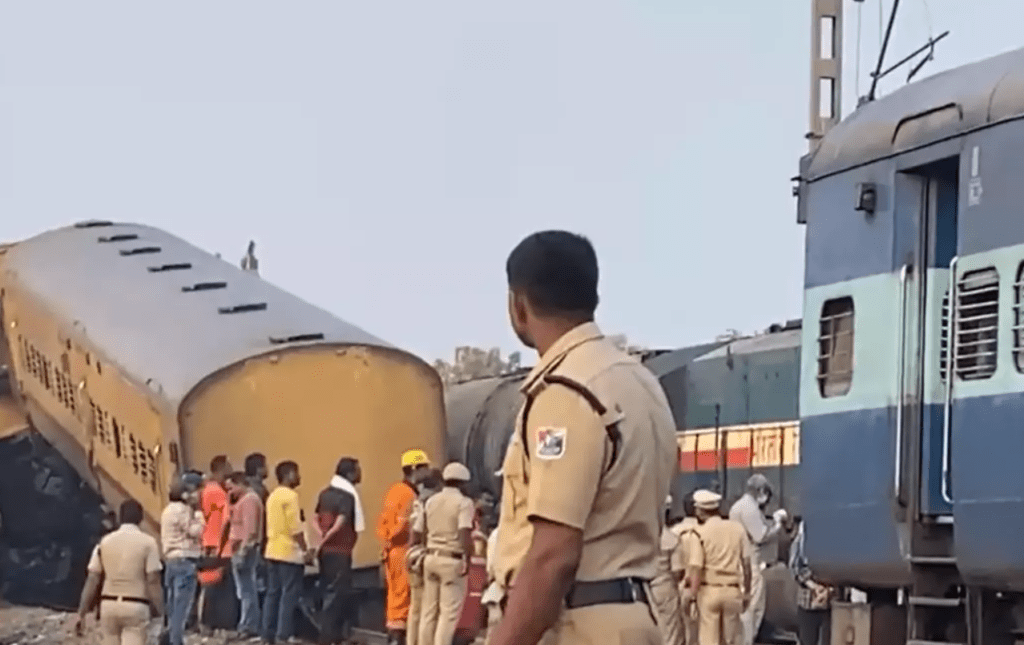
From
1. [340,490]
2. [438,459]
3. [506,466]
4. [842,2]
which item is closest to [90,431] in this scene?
[438,459]

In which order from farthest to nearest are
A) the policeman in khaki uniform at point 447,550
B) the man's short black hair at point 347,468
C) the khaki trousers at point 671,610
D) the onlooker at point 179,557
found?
1. the man's short black hair at point 347,468
2. the onlooker at point 179,557
3. the policeman in khaki uniform at point 447,550
4. the khaki trousers at point 671,610

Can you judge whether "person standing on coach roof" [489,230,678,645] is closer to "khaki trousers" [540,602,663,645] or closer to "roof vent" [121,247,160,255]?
"khaki trousers" [540,602,663,645]

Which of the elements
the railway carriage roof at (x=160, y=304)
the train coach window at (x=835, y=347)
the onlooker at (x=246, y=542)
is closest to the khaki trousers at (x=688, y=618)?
the train coach window at (x=835, y=347)

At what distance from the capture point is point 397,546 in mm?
17359

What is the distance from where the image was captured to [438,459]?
2156 cm

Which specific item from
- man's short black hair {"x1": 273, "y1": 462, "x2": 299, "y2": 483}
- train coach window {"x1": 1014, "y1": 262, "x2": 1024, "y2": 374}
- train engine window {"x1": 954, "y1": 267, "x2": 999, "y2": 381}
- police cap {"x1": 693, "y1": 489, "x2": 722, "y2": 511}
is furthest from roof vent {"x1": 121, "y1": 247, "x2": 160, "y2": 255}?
train coach window {"x1": 1014, "y1": 262, "x2": 1024, "y2": 374}

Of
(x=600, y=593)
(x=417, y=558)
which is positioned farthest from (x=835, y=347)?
(x=600, y=593)

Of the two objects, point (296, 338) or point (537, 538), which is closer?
point (537, 538)

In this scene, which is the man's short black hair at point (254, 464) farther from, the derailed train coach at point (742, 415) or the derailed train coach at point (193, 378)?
the derailed train coach at point (742, 415)

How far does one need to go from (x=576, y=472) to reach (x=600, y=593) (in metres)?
0.33

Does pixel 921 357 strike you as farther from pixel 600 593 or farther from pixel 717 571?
pixel 600 593

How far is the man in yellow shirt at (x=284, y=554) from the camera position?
1845 centimetres

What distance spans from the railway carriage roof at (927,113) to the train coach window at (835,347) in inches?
30.3

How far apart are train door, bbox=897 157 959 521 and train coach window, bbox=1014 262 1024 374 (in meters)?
0.83
